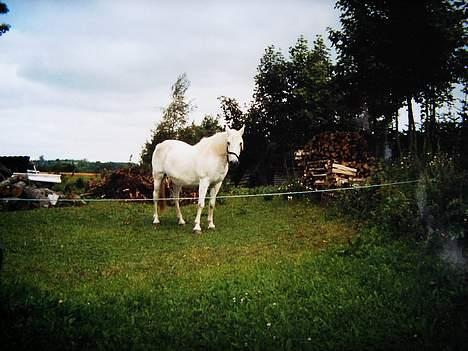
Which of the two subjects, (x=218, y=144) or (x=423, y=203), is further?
(x=218, y=144)

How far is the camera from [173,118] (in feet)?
88.0

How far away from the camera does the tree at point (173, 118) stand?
25.1 m

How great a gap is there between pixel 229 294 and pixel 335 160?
26.1 feet

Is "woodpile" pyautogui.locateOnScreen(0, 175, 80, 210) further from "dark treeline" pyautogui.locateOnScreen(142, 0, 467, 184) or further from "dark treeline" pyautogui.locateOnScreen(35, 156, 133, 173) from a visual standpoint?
"dark treeline" pyautogui.locateOnScreen(142, 0, 467, 184)

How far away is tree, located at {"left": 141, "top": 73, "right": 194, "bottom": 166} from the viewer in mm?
25094

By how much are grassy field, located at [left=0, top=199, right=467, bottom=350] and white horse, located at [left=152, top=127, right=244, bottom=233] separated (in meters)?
1.67

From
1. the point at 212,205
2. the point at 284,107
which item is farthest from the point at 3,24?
the point at 284,107

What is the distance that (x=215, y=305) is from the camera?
160 inches

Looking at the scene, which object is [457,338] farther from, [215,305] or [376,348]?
[215,305]

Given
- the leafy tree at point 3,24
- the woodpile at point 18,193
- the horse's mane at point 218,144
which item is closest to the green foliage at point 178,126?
the woodpile at point 18,193

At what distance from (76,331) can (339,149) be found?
31.6 feet

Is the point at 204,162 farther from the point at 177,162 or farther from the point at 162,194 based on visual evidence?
the point at 162,194

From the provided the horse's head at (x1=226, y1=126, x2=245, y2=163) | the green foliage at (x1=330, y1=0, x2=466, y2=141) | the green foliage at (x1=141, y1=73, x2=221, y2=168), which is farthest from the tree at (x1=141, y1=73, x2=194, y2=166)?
the horse's head at (x1=226, y1=126, x2=245, y2=163)

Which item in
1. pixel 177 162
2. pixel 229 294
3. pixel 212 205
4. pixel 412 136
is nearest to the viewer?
pixel 229 294
